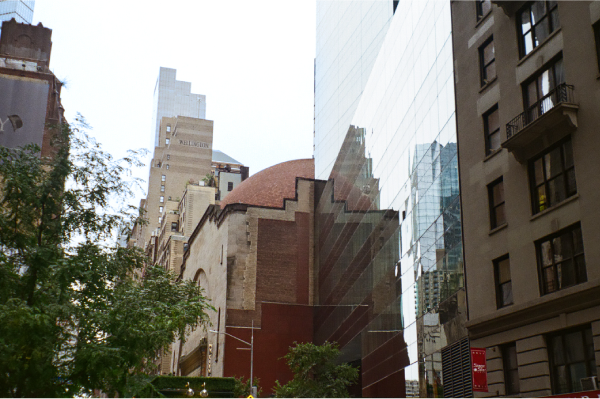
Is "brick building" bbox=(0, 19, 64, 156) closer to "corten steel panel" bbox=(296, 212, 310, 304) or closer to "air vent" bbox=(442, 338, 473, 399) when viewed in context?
"corten steel panel" bbox=(296, 212, 310, 304)

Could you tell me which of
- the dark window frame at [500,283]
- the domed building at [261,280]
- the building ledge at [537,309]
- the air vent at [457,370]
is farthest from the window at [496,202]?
the domed building at [261,280]

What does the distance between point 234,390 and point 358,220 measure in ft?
56.5

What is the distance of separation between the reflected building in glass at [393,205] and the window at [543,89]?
6013mm

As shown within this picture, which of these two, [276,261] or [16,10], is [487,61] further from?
[16,10]

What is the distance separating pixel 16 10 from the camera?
11731cm

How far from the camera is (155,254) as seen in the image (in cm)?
13525

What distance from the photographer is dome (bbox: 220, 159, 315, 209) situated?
7775cm

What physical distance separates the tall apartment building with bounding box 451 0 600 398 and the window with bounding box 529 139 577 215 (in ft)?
0.12

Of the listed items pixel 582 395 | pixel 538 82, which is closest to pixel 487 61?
pixel 538 82

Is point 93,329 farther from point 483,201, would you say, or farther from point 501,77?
point 501,77

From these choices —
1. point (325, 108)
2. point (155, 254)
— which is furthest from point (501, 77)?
point (155, 254)

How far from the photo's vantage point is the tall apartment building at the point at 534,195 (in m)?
20.7

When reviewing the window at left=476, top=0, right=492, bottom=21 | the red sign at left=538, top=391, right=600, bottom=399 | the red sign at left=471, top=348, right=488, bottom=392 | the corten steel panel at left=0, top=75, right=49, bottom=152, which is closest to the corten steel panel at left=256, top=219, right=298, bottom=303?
the corten steel panel at left=0, top=75, right=49, bottom=152

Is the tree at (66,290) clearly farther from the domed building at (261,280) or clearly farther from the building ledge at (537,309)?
the domed building at (261,280)
